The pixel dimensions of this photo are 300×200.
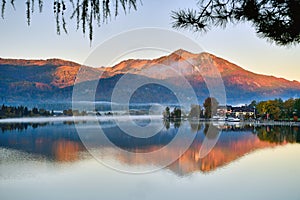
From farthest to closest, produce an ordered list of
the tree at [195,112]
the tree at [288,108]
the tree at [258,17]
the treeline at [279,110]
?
the tree at [195,112]
the treeline at [279,110]
the tree at [288,108]
the tree at [258,17]

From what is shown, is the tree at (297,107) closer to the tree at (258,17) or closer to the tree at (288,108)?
the tree at (288,108)

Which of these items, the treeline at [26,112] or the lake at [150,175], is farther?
the treeline at [26,112]

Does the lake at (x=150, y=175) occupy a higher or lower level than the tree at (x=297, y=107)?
lower

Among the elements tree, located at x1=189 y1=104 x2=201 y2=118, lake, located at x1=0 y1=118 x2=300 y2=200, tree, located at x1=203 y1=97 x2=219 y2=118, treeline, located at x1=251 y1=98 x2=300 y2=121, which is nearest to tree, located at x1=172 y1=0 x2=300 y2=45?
lake, located at x1=0 y1=118 x2=300 y2=200

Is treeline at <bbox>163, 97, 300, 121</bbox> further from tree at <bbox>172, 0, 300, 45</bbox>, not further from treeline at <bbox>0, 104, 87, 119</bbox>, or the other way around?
tree at <bbox>172, 0, 300, 45</bbox>

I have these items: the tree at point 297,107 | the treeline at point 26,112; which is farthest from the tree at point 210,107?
the treeline at point 26,112

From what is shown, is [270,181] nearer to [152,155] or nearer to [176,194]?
[176,194]

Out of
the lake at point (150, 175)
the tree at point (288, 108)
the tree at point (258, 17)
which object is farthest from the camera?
the tree at point (288, 108)

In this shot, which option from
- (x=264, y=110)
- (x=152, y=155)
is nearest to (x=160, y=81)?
(x=264, y=110)

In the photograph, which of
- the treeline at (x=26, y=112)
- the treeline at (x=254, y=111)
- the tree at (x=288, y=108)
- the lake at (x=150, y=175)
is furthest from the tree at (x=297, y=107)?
the treeline at (x=26, y=112)

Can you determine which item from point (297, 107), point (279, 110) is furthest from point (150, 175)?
point (279, 110)
